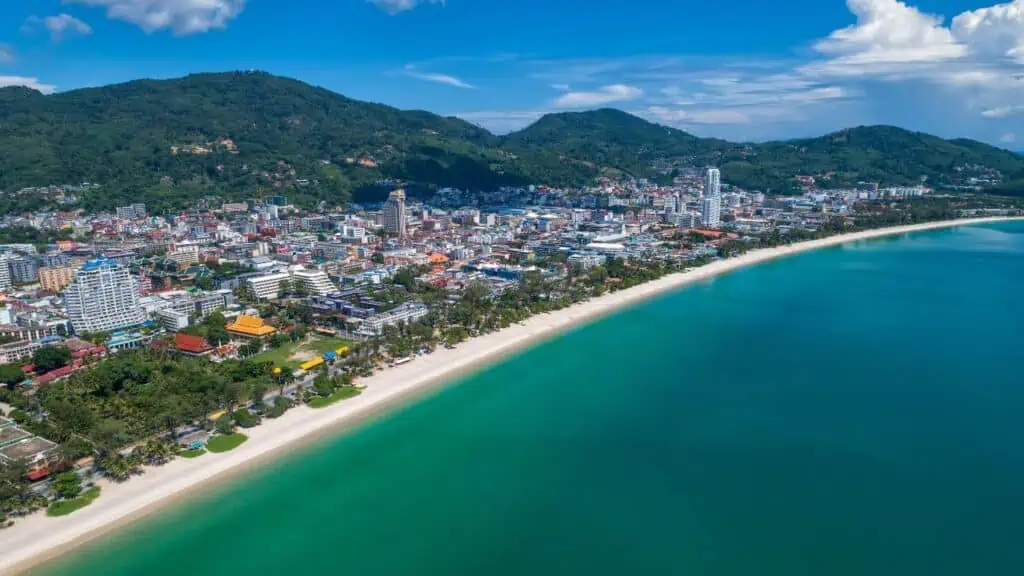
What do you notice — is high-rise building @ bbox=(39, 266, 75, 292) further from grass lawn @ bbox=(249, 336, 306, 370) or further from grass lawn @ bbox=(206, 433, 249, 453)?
grass lawn @ bbox=(206, 433, 249, 453)

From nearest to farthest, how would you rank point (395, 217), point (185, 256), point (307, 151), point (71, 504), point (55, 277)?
point (71, 504)
point (55, 277)
point (185, 256)
point (395, 217)
point (307, 151)

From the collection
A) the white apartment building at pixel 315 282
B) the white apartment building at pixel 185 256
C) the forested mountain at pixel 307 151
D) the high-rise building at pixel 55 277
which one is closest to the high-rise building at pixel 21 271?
the high-rise building at pixel 55 277

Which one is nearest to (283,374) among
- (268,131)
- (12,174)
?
(12,174)

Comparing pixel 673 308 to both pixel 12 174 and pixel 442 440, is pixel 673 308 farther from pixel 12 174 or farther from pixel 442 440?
pixel 12 174

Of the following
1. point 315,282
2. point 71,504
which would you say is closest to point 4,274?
point 315,282

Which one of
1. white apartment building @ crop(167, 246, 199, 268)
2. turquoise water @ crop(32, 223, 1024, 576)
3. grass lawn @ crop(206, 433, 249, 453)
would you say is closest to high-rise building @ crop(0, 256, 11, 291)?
white apartment building @ crop(167, 246, 199, 268)

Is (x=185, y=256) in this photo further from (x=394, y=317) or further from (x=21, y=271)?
(x=394, y=317)

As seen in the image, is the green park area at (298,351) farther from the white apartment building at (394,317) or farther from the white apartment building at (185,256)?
the white apartment building at (185,256)
